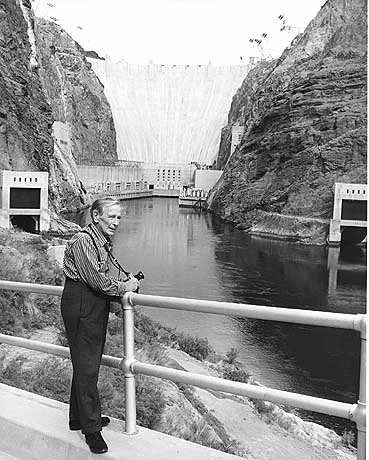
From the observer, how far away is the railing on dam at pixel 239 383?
9.90 feet

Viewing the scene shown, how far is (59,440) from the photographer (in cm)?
402

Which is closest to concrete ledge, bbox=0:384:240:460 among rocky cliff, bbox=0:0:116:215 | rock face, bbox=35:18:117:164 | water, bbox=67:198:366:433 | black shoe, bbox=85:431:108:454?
black shoe, bbox=85:431:108:454

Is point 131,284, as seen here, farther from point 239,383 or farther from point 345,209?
point 345,209

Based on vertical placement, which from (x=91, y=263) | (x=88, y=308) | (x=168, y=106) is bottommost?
(x=88, y=308)

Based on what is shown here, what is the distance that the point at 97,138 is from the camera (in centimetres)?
13162

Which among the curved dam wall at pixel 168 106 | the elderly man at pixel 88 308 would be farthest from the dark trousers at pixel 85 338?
the curved dam wall at pixel 168 106

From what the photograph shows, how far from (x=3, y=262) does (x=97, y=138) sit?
12336 cm

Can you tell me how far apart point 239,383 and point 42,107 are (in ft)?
233

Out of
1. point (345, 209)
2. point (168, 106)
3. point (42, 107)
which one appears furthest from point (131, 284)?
point (168, 106)

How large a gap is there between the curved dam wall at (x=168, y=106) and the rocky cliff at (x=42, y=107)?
3470cm

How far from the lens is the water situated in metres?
19.5

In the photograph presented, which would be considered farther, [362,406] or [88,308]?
[88,308]

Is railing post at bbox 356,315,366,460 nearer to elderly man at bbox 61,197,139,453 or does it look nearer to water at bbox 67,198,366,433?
elderly man at bbox 61,197,139,453

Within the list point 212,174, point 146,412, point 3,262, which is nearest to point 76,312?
point 146,412
